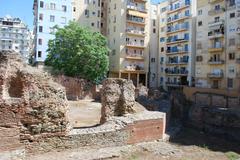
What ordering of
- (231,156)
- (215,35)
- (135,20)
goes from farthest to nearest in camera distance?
(135,20) → (215,35) → (231,156)

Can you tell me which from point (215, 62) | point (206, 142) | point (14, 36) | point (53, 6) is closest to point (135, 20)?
point (53, 6)

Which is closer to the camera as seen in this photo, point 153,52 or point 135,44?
point 135,44

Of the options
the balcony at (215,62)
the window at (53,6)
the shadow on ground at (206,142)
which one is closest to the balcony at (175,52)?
the balcony at (215,62)

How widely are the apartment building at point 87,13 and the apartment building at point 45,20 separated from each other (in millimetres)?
3424

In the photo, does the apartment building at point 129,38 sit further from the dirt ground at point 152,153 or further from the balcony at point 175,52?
the dirt ground at point 152,153

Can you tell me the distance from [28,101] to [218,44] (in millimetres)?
41265

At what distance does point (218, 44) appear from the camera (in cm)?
4875

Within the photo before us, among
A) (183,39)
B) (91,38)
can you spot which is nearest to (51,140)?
(91,38)

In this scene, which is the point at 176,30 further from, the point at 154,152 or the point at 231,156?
the point at 154,152

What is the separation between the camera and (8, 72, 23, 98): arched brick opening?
13.6 metres

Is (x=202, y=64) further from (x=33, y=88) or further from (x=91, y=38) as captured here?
(x=33, y=88)

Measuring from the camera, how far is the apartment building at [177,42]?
55.9 meters

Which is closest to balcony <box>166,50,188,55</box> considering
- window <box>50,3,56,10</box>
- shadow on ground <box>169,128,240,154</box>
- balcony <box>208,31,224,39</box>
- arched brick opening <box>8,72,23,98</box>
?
balcony <box>208,31,224,39</box>

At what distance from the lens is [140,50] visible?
59.6 metres
